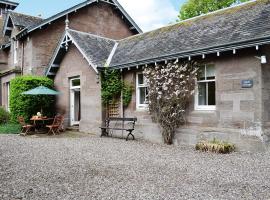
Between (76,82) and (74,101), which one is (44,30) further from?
(74,101)


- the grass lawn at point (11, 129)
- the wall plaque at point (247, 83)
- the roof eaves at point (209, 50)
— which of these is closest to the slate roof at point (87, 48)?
the roof eaves at point (209, 50)

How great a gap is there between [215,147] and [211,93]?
2.21 meters

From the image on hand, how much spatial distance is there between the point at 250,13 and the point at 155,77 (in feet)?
14.7

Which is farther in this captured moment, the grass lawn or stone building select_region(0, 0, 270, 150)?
the grass lawn

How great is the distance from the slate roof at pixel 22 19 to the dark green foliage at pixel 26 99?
18.6ft

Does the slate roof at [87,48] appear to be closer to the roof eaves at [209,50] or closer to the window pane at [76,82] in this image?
the window pane at [76,82]

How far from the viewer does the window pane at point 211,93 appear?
1095 centimetres

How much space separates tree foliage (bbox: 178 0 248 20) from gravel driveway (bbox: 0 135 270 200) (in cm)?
2664

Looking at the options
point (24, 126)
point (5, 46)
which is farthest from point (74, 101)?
point (5, 46)

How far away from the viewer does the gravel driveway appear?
564cm

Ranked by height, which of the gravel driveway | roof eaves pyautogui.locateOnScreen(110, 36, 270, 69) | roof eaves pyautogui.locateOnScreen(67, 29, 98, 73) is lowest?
the gravel driveway

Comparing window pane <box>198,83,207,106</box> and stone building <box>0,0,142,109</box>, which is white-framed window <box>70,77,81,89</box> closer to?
stone building <box>0,0,142,109</box>

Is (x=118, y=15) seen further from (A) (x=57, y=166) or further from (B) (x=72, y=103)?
(A) (x=57, y=166)

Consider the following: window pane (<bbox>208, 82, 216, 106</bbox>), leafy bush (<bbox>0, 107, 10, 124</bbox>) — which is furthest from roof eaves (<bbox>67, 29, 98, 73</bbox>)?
leafy bush (<bbox>0, 107, 10, 124</bbox>)
